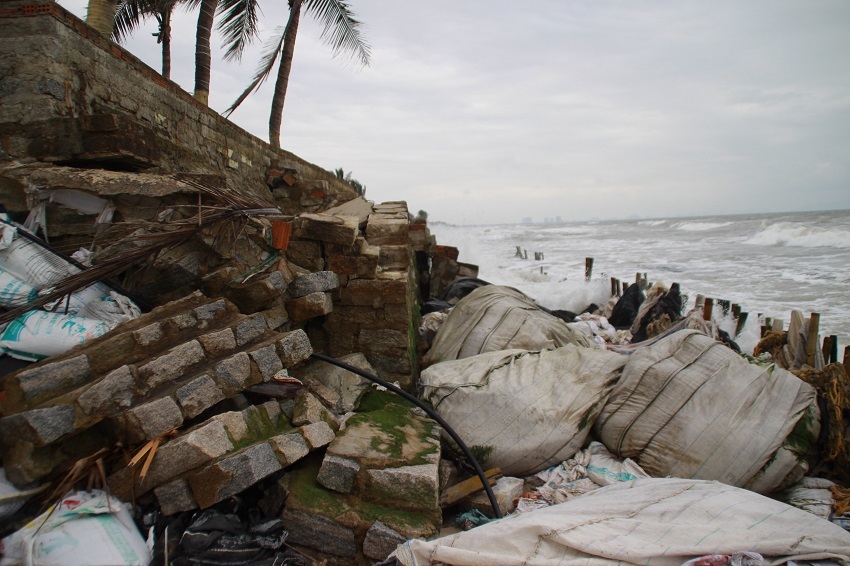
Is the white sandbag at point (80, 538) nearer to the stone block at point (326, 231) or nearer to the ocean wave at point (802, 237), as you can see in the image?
the stone block at point (326, 231)

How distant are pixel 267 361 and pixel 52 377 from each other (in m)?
0.90

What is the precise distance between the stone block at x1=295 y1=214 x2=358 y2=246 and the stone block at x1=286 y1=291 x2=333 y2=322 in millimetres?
453

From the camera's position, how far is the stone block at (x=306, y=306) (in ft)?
10.1

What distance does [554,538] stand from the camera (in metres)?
1.68

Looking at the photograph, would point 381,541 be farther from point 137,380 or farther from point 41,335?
point 41,335

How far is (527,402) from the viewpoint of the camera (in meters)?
2.85

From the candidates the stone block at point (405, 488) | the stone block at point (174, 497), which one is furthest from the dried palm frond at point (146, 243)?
the stone block at point (405, 488)

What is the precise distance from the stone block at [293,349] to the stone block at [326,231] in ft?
3.16

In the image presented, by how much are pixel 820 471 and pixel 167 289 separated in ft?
13.4

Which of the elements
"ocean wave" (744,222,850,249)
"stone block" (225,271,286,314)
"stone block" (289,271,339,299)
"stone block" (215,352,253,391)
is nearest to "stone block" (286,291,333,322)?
"stone block" (289,271,339,299)

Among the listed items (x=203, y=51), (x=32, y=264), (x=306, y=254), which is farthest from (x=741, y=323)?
(x=203, y=51)

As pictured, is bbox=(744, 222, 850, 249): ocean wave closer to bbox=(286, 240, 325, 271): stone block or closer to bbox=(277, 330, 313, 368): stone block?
bbox=(286, 240, 325, 271): stone block

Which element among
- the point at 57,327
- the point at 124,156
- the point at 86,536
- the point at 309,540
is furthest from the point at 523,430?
the point at 124,156

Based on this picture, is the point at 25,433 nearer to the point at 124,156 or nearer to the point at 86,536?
the point at 86,536
